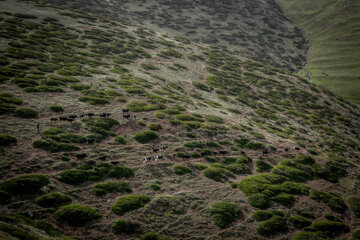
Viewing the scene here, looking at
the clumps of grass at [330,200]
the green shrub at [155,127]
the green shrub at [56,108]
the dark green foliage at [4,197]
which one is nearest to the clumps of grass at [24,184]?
the dark green foliage at [4,197]

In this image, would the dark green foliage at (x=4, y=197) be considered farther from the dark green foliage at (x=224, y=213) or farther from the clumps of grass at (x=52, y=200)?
the dark green foliage at (x=224, y=213)

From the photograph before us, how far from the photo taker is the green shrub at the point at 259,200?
82.8ft

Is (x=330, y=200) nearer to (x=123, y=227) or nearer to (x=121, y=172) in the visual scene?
(x=123, y=227)

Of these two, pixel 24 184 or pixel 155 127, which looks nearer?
pixel 24 184

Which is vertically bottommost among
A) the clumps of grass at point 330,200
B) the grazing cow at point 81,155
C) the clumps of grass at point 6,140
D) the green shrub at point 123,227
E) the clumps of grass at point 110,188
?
the clumps of grass at point 330,200

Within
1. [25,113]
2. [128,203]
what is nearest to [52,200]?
[128,203]

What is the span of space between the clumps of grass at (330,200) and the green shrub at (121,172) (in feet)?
84.9

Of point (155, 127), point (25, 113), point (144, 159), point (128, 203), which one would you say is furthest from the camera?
point (155, 127)

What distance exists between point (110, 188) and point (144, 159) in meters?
6.52

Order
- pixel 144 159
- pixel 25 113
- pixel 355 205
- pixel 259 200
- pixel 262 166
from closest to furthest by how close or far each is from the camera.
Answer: pixel 259 200 → pixel 144 159 → pixel 25 113 → pixel 355 205 → pixel 262 166

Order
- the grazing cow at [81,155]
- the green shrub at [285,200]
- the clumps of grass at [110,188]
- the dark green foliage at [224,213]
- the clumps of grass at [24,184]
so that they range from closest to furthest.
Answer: the clumps of grass at [24,184]
the clumps of grass at [110,188]
the dark green foliage at [224,213]
the grazing cow at [81,155]
the green shrub at [285,200]

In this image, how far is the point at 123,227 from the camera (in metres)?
18.2

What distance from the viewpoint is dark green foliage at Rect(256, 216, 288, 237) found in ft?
71.5

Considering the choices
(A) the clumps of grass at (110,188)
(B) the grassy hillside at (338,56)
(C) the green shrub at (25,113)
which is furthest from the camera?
(B) the grassy hillside at (338,56)
